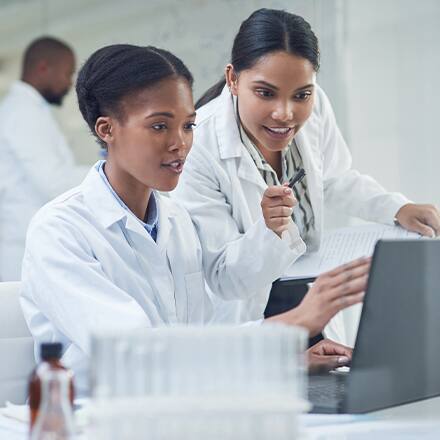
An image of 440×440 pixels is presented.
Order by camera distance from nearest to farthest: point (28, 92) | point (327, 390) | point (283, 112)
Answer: point (327, 390) → point (283, 112) → point (28, 92)

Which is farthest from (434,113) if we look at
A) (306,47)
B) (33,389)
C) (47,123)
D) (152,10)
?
(33,389)

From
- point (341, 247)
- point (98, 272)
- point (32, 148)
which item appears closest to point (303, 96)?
point (341, 247)

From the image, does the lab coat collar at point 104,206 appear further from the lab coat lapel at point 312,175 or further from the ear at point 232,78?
the lab coat lapel at point 312,175

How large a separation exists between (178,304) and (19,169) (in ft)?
5.48

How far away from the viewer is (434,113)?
3199 millimetres

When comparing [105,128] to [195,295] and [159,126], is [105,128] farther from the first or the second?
[195,295]

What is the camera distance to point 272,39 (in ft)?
5.79

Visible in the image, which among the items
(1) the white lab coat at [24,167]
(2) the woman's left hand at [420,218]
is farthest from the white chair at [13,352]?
(1) the white lab coat at [24,167]

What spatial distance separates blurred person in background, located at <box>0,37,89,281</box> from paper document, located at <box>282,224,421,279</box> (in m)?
1.33

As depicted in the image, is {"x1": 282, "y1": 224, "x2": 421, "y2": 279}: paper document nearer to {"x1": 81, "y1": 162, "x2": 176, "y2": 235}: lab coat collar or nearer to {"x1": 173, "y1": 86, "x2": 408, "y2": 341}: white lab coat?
{"x1": 173, "y1": 86, "x2": 408, "y2": 341}: white lab coat

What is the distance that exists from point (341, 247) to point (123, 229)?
514mm

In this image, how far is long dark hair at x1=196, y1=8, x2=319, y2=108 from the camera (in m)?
1.77

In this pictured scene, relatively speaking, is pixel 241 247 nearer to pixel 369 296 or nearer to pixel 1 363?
pixel 1 363

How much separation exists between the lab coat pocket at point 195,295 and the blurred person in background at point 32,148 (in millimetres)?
1484
